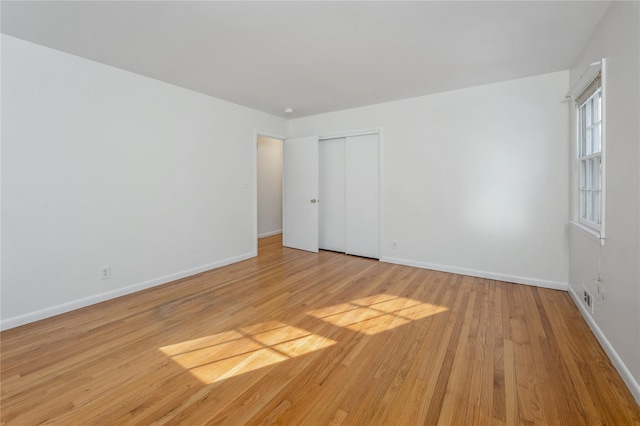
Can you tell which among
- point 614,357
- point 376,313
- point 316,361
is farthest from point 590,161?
point 316,361

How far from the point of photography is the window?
245 centimetres

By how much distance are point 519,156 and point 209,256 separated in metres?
4.29

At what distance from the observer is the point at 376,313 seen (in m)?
2.66

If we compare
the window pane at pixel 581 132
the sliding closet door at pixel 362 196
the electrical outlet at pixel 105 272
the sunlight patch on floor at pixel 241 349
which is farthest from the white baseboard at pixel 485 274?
the electrical outlet at pixel 105 272

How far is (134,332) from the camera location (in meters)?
2.36

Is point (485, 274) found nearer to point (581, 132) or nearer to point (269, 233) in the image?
point (581, 132)

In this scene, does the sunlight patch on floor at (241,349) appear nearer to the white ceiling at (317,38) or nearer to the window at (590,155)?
the white ceiling at (317,38)

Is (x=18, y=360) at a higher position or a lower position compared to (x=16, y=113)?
lower

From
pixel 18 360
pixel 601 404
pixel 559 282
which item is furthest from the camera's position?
pixel 559 282

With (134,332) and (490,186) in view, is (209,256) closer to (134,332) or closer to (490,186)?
(134,332)

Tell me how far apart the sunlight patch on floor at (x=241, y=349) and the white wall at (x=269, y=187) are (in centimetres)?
448

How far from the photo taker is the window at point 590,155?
2.45 metres

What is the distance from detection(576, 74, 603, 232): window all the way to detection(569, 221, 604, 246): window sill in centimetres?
4

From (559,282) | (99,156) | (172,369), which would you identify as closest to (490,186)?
(559,282)
